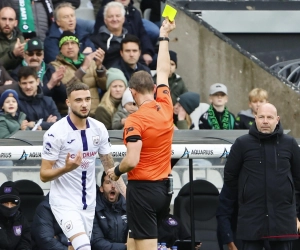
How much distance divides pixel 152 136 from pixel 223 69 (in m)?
6.40

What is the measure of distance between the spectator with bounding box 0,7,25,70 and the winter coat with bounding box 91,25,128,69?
3.99ft

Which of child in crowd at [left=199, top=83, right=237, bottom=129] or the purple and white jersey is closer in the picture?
the purple and white jersey

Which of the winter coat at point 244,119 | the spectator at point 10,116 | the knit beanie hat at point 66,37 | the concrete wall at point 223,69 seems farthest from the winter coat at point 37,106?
the concrete wall at point 223,69

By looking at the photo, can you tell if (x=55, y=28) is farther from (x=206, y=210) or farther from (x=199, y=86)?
(x=206, y=210)

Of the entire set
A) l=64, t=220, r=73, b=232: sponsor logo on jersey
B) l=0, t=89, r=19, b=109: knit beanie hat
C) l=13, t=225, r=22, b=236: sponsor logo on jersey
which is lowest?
l=13, t=225, r=22, b=236: sponsor logo on jersey

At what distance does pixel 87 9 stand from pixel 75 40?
2.45m

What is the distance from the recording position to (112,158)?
33.2ft

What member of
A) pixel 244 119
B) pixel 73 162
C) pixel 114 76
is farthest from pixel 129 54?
pixel 73 162

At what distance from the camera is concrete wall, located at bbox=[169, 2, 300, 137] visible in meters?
15.5

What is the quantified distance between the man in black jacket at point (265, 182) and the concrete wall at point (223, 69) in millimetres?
5306

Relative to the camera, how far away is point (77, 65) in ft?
46.5

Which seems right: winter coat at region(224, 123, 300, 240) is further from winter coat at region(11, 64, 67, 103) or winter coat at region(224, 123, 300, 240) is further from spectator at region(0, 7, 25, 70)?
spectator at region(0, 7, 25, 70)

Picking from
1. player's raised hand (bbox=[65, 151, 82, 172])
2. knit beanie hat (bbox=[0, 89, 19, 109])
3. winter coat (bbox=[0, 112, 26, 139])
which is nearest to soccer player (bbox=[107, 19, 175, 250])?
player's raised hand (bbox=[65, 151, 82, 172])

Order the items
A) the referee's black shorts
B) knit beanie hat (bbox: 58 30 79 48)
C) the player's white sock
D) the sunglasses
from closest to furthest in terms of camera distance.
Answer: the referee's black shorts < the player's white sock < the sunglasses < knit beanie hat (bbox: 58 30 79 48)
